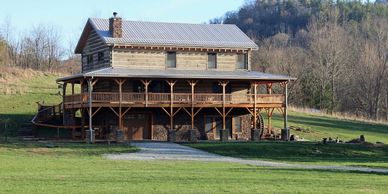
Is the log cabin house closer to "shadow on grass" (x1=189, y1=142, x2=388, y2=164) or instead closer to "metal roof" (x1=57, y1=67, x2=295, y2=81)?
"metal roof" (x1=57, y1=67, x2=295, y2=81)

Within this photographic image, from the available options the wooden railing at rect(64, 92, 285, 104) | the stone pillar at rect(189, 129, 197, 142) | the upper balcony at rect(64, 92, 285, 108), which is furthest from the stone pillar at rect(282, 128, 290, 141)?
the stone pillar at rect(189, 129, 197, 142)

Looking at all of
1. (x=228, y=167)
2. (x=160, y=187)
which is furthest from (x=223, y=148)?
(x=160, y=187)

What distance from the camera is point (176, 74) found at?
47.4 metres

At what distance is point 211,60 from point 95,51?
30.0 feet

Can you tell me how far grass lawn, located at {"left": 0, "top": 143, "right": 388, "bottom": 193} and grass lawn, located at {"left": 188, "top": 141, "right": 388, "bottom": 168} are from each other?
768 cm

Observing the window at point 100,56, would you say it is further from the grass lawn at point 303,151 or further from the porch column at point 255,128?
the grass lawn at point 303,151

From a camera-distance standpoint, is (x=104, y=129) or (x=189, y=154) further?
(x=104, y=129)

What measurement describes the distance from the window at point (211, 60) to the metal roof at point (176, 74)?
687 mm

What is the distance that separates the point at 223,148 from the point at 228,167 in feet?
38.1

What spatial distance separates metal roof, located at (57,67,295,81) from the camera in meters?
45.4

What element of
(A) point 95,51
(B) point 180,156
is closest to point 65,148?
(B) point 180,156

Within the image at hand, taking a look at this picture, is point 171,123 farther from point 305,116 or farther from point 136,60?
point 305,116

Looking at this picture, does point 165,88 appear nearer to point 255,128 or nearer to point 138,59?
point 138,59

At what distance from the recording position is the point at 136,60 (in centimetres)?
4988
